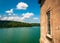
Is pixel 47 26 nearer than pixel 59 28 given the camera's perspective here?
No

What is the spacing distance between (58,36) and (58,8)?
117 cm

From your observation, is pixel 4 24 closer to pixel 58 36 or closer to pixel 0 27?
pixel 0 27

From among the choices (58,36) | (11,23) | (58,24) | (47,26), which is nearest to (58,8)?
(58,24)

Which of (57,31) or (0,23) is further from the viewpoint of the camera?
(0,23)

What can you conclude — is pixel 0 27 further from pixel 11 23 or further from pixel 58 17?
pixel 58 17

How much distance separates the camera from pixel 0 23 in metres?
119

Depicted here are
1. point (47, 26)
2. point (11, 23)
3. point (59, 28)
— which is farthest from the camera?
point (11, 23)

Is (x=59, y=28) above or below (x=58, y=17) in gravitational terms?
below

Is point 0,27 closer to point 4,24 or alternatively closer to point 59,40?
point 4,24

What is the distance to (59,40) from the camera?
593 centimetres

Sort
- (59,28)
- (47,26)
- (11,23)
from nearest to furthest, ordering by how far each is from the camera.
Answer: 1. (59,28)
2. (47,26)
3. (11,23)

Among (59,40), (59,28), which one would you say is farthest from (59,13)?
(59,40)

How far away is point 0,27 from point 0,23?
16.1 feet

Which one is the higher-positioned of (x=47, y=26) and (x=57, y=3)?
(x=57, y=3)
